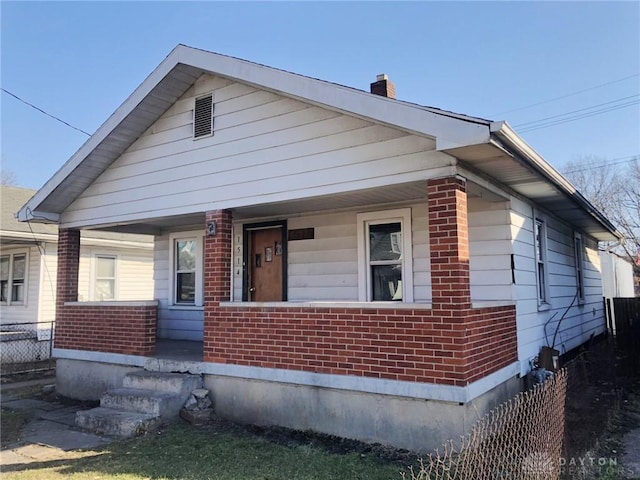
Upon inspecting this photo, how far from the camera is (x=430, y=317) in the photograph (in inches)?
197

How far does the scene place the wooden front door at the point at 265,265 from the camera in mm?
8867

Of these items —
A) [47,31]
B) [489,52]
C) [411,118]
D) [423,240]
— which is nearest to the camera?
[411,118]

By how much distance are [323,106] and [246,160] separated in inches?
59.0

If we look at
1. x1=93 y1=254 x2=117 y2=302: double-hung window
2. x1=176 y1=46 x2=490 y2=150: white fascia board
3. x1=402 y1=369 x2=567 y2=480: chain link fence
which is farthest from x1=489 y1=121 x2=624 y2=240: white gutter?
x1=93 y1=254 x2=117 y2=302: double-hung window

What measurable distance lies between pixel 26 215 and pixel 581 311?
12655mm

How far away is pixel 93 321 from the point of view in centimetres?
828

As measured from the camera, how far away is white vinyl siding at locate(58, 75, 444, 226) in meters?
5.54

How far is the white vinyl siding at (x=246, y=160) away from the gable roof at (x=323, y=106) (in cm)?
21

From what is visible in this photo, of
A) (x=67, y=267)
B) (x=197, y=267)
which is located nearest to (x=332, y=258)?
(x=197, y=267)

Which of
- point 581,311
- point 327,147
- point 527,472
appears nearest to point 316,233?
point 327,147

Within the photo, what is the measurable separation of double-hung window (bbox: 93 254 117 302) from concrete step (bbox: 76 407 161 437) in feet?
29.2

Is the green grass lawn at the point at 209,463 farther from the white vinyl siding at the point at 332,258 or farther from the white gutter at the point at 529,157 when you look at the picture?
the white gutter at the point at 529,157

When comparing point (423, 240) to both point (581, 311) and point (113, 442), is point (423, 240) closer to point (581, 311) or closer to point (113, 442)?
point (113, 442)

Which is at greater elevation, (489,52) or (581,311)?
(489,52)
